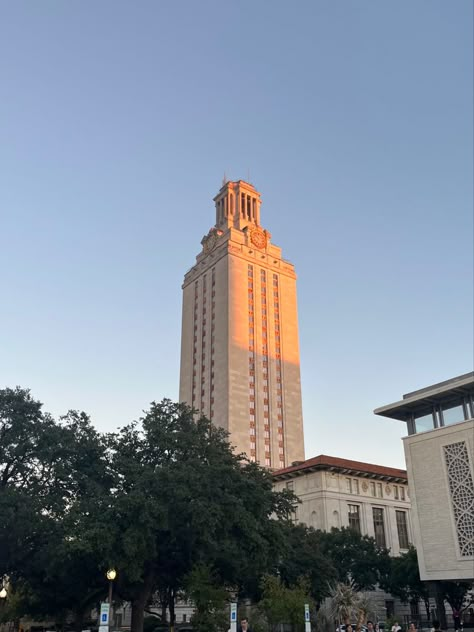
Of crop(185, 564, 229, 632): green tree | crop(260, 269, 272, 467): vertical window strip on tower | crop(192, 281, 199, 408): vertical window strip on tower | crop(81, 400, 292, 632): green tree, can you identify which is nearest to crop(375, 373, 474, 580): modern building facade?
crop(81, 400, 292, 632): green tree

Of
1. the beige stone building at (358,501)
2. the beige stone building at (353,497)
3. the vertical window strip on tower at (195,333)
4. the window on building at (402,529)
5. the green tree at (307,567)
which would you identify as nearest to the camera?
the green tree at (307,567)

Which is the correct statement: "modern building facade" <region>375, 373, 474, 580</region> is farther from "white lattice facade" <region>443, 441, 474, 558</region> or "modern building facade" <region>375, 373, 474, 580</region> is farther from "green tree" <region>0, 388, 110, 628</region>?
"green tree" <region>0, 388, 110, 628</region>

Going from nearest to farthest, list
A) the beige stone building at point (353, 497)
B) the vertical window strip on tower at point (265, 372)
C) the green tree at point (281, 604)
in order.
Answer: the green tree at point (281, 604), the beige stone building at point (353, 497), the vertical window strip on tower at point (265, 372)

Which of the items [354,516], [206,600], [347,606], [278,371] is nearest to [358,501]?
[354,516]

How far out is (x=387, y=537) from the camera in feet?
213

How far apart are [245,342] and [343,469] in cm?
4203

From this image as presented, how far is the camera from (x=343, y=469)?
63750 mm

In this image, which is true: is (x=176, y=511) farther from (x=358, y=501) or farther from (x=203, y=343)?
(x=203, y=343)

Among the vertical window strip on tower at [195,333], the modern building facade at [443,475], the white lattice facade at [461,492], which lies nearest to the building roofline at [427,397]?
the modern building facade at [443,475]

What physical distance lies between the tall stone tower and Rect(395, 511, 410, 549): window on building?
30.4 metres

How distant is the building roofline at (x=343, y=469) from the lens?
63219 mm

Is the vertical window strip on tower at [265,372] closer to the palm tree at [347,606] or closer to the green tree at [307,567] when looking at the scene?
the green tree at [307,567]

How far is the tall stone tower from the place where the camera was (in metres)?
98.1

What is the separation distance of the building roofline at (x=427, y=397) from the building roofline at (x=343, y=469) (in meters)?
19.6
